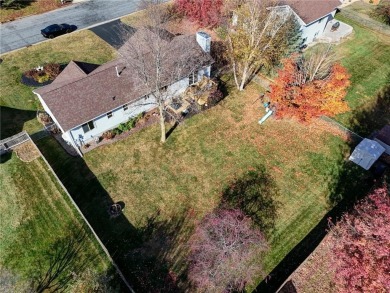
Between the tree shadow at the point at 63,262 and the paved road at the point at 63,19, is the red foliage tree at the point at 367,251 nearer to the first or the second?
the tree shadow at the point at 63,262

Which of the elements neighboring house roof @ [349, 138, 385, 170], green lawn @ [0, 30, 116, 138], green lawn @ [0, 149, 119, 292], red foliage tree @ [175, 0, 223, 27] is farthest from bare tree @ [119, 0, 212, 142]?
neighboring house roof @ [349, 138, 385, 170]

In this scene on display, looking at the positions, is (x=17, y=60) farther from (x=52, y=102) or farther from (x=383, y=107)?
(x=383, y=107)

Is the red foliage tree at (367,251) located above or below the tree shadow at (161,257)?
below

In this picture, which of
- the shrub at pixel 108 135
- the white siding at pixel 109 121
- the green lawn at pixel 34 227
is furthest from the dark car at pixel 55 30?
the shrub at pixel 108 135

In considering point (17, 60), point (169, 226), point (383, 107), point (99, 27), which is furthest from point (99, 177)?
point (383, 107)

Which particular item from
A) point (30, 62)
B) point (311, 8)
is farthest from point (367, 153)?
point (30, 62)

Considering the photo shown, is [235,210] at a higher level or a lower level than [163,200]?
lower
